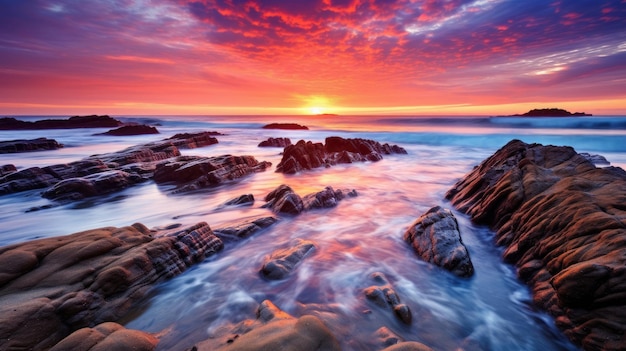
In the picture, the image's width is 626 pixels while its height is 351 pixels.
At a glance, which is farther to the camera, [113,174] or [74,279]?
[113,174]

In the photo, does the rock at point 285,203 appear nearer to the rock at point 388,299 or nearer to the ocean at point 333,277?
the ocean at point 333,277

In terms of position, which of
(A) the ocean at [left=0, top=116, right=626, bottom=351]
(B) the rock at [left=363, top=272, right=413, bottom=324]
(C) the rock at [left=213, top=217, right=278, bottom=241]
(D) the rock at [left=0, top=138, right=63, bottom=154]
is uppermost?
(D) the rock at [left=0, top=138, right=63, bottom=154]

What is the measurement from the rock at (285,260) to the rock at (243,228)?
4.78 ft

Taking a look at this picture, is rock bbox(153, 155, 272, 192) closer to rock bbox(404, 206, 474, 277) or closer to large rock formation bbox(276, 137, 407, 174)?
large rock formation bbox(276, 137, 407, 174)

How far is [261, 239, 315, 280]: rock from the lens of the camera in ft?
20.7

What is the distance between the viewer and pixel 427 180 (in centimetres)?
1683

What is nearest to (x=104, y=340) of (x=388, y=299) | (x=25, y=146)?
(x=388, y=299)

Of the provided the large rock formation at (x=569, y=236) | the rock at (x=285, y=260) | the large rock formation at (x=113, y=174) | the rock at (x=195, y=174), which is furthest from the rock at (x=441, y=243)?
the large rock formation at (x=113, y=174)

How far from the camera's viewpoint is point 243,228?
859 cm

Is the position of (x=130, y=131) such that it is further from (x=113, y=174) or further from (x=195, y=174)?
(x=195, y=174)

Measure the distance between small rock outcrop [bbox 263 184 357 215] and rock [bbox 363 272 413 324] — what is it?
514 cm

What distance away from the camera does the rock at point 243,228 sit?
26.8 ft

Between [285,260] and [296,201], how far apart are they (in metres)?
4.12

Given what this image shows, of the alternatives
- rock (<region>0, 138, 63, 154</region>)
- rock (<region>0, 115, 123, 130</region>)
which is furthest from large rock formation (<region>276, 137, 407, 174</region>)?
rock (<region>0, 115, 123, 130</region>)
